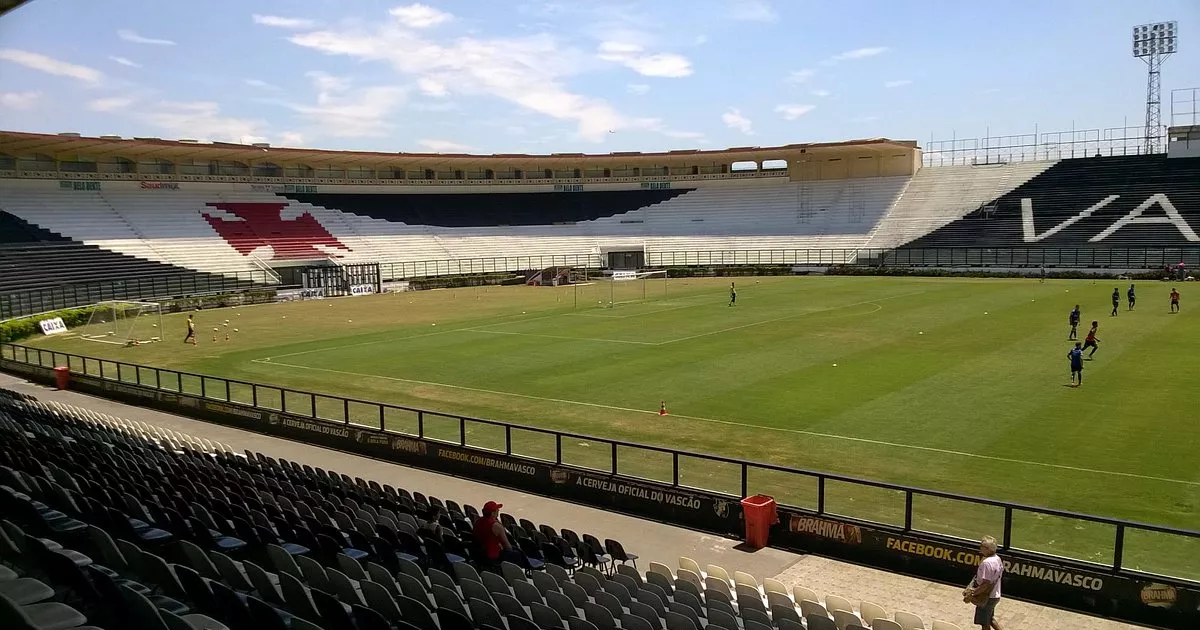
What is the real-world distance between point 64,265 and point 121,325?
574 inches

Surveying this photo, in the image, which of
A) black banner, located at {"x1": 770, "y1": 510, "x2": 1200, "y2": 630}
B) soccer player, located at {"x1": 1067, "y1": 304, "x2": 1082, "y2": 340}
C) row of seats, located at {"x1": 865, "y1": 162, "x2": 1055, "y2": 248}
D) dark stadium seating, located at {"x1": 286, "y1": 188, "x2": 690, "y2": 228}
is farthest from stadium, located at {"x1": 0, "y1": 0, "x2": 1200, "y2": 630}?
dark stadium seating, located at {"x1": 286, "y1": 188, "x2": 690, "y2": 228}

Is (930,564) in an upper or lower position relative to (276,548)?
lower

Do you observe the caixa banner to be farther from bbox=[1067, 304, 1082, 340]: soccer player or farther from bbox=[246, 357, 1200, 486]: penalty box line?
bbox=[1067, 304, 1082, 340]: soccer player

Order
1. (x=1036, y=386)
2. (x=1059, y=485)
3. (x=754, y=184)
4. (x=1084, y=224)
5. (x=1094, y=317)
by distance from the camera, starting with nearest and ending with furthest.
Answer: (x=1059, y=485)
(x=1036, y=386)
(x=1094, y=317)
(x=1084, y=224)
(x=754, y=184)

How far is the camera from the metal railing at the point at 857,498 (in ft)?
32.9

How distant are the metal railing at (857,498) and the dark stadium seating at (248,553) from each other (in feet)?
10.4

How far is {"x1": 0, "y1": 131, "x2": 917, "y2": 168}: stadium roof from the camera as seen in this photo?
2499 inches

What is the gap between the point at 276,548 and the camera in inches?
311

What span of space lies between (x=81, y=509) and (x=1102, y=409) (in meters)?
21.0

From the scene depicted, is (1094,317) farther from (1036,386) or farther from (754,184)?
(754,184)

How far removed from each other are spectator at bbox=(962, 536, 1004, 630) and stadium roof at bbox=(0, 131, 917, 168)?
70106 mm

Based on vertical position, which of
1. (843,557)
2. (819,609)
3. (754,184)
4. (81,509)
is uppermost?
(754,184)

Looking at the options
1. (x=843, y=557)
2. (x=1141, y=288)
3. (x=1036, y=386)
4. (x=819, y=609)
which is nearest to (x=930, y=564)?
(x=843, y=557)

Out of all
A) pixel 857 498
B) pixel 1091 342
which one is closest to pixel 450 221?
pixel 1091 342
